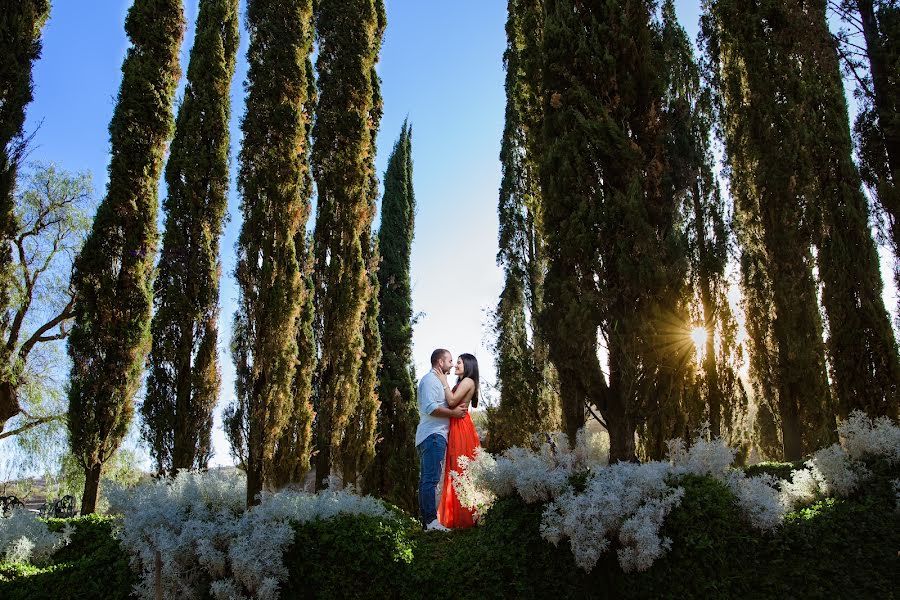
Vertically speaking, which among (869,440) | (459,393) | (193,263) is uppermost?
(193,263)

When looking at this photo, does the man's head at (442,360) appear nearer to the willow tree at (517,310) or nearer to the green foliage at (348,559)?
the green foliage at (348,559)

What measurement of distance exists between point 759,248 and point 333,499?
23.7 feet

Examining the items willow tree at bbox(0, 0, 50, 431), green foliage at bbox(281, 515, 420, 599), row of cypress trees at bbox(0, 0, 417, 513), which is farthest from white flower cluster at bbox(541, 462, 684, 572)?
willow tree at bbox(0, 0, 50, 431)

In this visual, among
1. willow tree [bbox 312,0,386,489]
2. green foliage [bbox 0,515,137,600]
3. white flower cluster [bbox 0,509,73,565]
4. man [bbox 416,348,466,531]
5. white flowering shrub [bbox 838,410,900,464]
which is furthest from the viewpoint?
willow tree [bbox 312,0,386,489]

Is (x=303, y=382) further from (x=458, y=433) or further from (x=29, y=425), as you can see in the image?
(x=29, y=425)

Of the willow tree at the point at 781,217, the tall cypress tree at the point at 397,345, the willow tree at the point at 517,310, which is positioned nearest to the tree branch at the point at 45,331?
the tall cypress tree at the point at 397,345

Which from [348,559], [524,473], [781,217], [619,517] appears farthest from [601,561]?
[781,217]

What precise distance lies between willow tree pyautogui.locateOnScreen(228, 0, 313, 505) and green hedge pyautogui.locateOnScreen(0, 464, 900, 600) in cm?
331

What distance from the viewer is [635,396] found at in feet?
19.2

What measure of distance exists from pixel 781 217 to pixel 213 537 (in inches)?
309

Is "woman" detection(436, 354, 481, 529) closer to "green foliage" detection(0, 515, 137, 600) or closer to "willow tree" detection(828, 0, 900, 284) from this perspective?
"green foliage" detection(0, 515, 137, 600)

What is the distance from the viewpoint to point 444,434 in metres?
5.71

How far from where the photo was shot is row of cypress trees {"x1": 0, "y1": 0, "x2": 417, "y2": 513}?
8.13 meters

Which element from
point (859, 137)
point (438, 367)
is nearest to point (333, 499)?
point (438, 367)
